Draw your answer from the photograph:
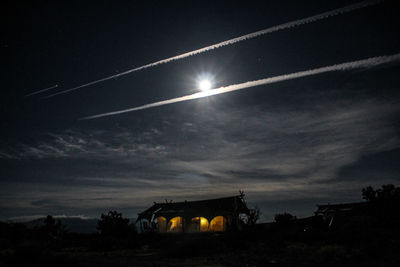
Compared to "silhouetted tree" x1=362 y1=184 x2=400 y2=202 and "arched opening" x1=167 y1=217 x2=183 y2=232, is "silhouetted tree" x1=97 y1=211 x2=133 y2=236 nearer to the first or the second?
"arched opening" x1=167 y1=217 x2=183 y2=232

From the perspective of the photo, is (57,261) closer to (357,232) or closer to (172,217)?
(357,232)

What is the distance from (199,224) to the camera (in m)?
34.0

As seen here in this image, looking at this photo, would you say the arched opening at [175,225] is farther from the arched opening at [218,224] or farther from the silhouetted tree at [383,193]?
the silhouetted tree at [383,193]

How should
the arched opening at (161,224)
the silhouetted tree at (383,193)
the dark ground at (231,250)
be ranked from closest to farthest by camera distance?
the dark ground at (231,250), the silhouetted tree at (383,193), the arched opening at (161,224)

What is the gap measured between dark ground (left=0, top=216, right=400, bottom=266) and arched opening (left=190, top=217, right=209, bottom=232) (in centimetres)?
1146

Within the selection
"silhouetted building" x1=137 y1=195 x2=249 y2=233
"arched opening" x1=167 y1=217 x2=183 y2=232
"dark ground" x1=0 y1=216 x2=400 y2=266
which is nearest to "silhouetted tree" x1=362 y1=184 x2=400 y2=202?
"dark ground" x1=0 y1=216 x2=400 y2=266

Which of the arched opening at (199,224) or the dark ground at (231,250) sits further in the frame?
the arched opening at (199,224)

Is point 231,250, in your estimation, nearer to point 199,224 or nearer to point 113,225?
point 113,225

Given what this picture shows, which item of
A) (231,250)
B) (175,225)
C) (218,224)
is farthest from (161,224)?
(231,250)

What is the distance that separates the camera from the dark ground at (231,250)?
332 inches

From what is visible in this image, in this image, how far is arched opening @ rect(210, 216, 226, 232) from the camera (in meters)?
33.1

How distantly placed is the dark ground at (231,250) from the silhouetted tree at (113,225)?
5.61 ft

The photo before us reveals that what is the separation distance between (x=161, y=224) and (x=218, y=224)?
8568 millimetres

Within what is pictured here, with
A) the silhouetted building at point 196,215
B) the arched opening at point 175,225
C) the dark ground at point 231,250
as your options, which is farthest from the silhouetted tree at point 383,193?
the arched opening at point 175,225
